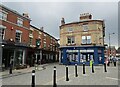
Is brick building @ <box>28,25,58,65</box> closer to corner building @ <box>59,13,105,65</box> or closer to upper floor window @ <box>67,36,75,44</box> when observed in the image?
corner building @ <box>59,13,105,65</box>

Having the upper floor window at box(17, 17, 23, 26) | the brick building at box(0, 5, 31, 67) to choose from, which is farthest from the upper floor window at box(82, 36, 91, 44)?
the upper floor window at box(17, 17, 23, 26)

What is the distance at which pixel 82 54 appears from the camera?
32812 mm

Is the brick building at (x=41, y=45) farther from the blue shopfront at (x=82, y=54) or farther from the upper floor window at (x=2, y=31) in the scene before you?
the upper floor window at (x=2, y=31)

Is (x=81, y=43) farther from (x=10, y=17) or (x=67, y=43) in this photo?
(x=10, y=17)

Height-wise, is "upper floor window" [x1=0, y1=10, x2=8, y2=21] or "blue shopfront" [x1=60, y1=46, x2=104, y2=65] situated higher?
"upper floor window" [x1=0, y1=10, x2=8, y2=21]

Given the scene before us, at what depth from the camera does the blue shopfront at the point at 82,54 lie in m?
31.4

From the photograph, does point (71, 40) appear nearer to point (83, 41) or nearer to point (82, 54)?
point (83, 41)

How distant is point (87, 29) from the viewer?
33.0 meters

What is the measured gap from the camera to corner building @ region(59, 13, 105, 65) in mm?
31719

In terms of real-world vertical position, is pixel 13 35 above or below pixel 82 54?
above

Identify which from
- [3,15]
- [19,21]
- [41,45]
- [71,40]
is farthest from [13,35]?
[71,40]

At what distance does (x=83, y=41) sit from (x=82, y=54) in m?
2.81

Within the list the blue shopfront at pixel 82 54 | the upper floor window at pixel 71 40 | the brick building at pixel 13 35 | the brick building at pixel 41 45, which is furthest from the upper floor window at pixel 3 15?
the upper floor window at pixel 71 40

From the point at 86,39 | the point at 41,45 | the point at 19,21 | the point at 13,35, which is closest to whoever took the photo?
the point at 13,35
